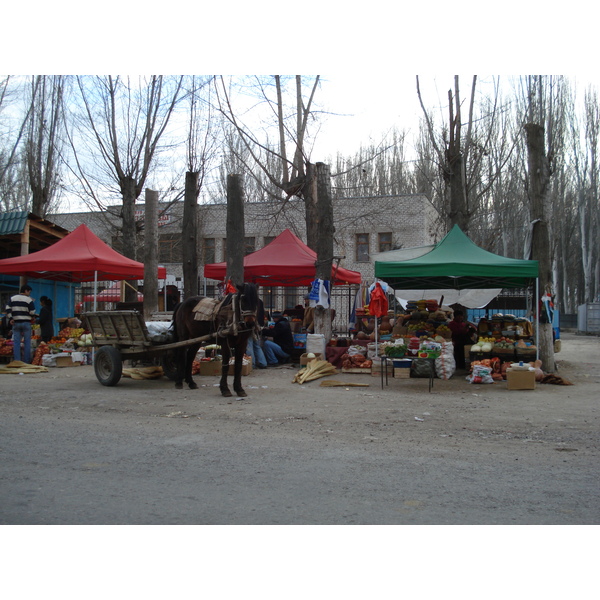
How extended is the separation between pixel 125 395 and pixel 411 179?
1542 inches

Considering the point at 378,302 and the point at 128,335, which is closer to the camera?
the point at 128,335

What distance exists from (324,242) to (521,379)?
6.40 meters

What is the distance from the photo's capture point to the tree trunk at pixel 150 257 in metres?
16.8

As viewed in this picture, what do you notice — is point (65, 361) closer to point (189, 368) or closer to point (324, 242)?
point (189, 368)

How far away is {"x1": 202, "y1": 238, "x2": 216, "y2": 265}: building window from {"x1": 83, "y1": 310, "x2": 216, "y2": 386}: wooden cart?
28.3 metres

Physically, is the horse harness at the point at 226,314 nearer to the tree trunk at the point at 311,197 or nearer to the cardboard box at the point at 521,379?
the cardboard box at the point at 521,379

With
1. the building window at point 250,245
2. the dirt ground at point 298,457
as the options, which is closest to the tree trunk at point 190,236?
the dirt ground at point 298,457

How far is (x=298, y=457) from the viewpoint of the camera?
233 inches

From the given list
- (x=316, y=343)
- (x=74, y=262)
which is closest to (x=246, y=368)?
(x=316, y=343)

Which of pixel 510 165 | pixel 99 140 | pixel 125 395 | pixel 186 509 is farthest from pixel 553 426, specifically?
pixel 510 165

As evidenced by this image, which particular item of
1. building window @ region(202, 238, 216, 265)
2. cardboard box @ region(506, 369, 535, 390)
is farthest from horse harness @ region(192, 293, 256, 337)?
building window @ region(202, 238, 216, 265)

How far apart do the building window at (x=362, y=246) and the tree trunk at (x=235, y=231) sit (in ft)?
76.4

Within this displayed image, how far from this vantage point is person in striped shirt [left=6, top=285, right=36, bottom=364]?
14.2 metres

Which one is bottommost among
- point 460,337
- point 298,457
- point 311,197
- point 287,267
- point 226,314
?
point 298,457
